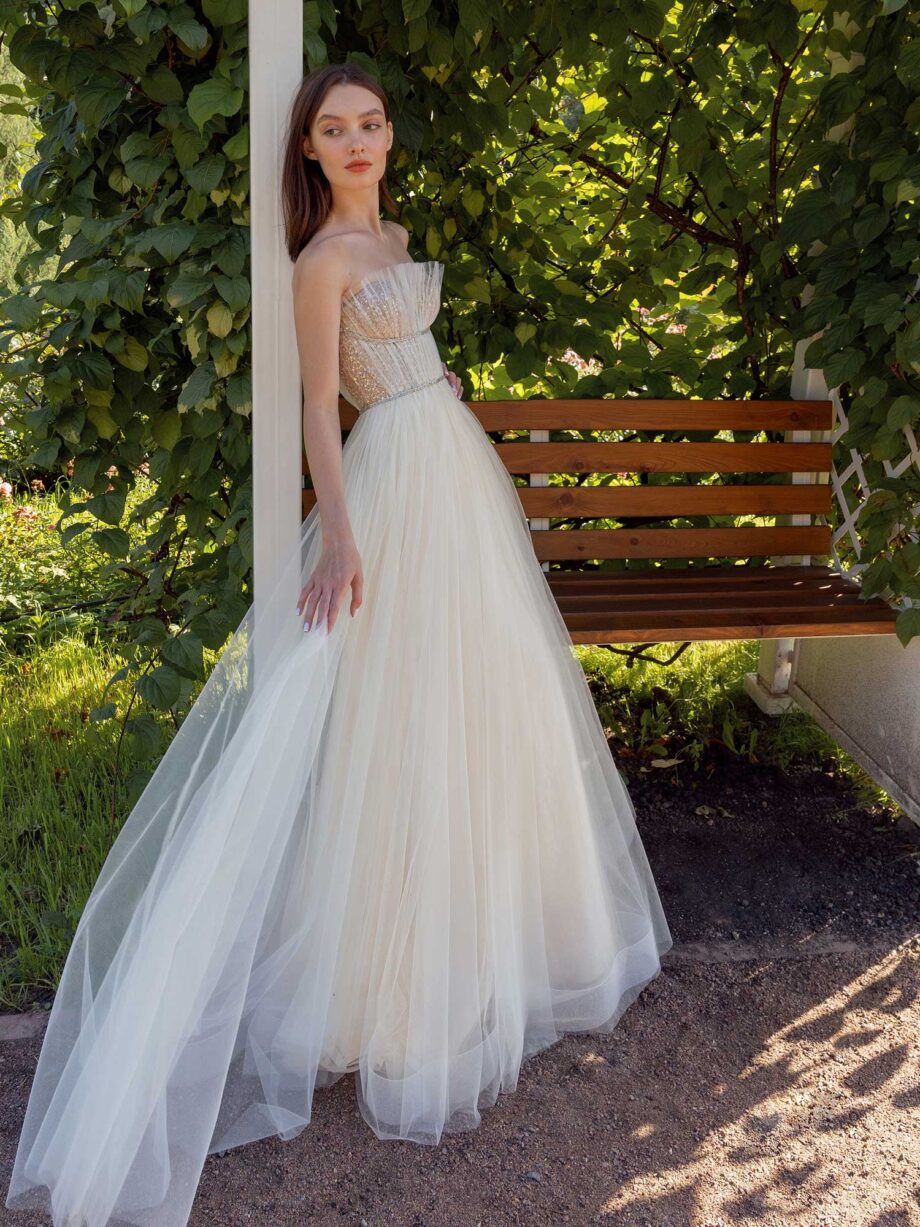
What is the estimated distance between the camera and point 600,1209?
1896mm

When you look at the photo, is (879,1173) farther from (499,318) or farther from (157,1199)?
(499,318)

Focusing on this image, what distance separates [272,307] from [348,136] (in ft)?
1.08

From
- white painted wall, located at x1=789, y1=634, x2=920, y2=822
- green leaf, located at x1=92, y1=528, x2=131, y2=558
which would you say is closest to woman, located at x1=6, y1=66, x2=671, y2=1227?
green leaf, located at x1=92, y1=528, x2=131, y2=558

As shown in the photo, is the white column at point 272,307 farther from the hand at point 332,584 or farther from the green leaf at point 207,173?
the hand at point 332,584

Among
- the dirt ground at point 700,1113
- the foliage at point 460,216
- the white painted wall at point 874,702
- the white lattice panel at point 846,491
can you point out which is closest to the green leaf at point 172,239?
the foliage at point 460,216

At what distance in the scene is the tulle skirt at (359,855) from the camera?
1916mm

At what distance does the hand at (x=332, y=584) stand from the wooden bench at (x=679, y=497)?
112 centimetres

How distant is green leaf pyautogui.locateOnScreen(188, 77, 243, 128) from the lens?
2053mm

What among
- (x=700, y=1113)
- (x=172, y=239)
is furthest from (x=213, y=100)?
(x=700, y=1113)

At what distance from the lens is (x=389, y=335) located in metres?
2.07

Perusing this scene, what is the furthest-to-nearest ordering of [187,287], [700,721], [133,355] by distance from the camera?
1. [700,721]
2. [133,355]
3. [187,287]

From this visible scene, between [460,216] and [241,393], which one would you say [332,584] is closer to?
[241,393]

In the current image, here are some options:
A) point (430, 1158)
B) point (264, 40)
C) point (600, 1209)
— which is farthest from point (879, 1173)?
point (264, 40)

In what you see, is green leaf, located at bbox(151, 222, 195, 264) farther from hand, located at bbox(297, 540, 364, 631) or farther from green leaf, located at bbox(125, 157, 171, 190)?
hand, located at bbox(297, 540, 364, 631)
